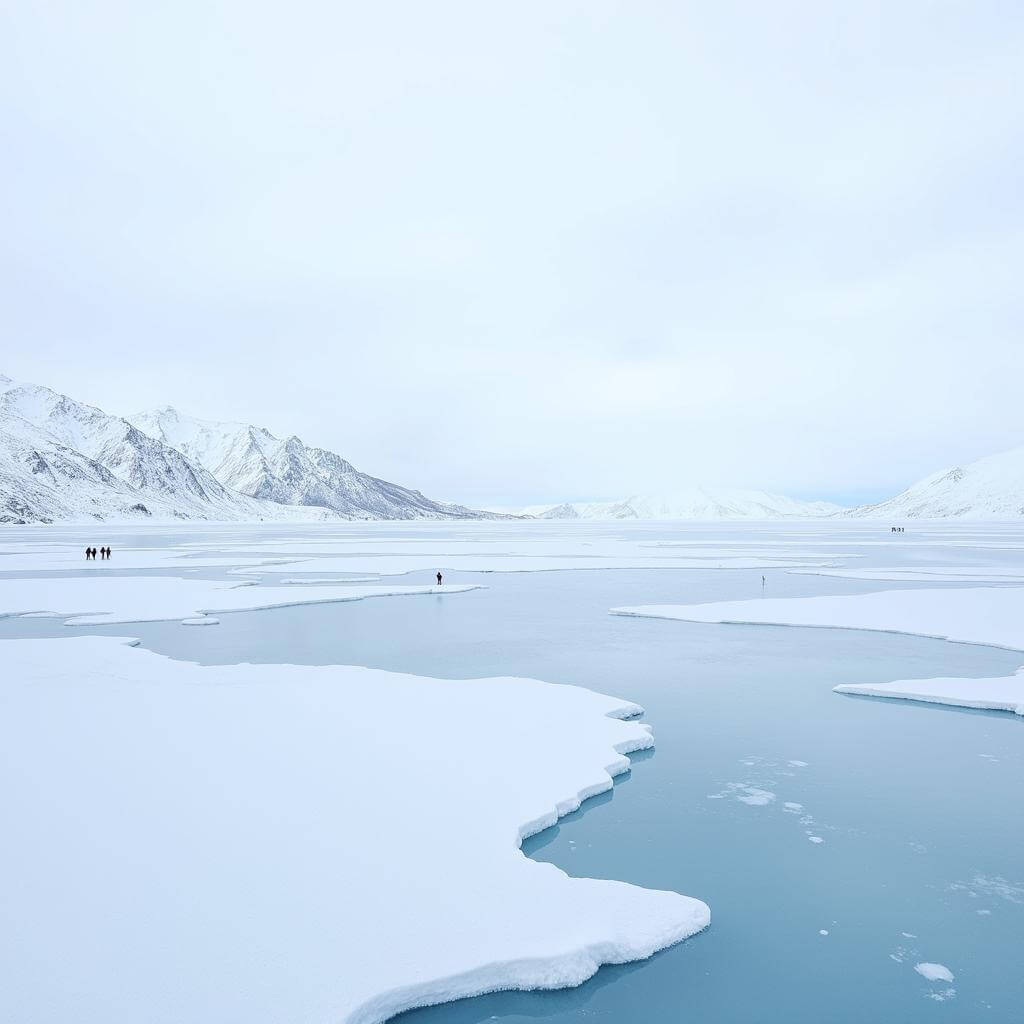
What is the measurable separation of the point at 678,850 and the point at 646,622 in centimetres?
1712

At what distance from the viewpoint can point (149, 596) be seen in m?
31.2

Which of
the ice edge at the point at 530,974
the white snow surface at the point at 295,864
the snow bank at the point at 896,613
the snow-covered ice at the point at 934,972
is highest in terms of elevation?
the snow bank at the point at 896,613

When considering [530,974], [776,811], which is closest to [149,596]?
[776,811]

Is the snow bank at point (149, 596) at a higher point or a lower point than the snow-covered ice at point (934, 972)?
higher

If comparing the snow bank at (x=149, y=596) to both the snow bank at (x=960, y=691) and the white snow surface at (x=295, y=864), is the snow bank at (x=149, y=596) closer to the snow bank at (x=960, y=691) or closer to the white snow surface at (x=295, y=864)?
the white snow surface at (x=295, y=864)

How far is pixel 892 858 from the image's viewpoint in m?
8.81

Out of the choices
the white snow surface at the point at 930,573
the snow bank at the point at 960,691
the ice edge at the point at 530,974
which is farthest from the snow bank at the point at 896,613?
the ice edge at the point at 530,974

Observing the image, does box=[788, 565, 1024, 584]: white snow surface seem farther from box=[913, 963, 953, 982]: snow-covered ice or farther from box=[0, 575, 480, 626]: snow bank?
box=[913, 963, 953, 982]: snow-covered ice

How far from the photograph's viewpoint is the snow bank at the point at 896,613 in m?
22.9

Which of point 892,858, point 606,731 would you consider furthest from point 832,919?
point 606,731

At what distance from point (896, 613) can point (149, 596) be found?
96.9 feet

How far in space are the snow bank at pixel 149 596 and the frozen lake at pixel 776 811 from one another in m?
2.03

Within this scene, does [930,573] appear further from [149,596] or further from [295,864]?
[295,864]

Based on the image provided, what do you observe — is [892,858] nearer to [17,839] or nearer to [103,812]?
[103,812]
